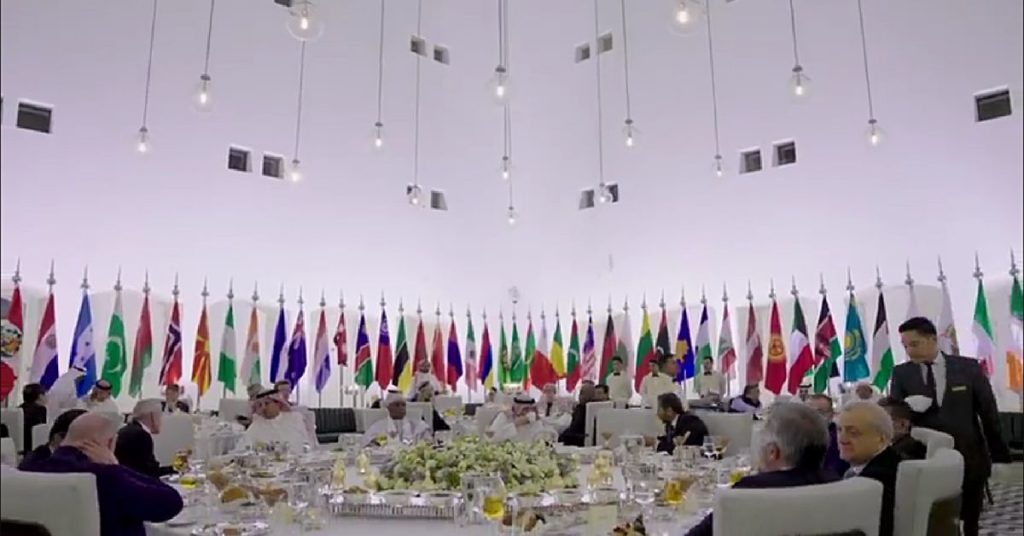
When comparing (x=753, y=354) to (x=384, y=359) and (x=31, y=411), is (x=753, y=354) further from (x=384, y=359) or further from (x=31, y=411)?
(x=31, y=411)

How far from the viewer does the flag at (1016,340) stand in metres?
7.86

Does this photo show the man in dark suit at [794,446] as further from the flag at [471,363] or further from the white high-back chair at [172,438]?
the flag at [471,363]

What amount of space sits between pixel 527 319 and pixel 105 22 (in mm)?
7221

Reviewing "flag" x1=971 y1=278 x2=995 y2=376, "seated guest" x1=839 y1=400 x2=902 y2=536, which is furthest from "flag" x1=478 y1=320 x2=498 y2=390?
"seated guest" x1=839 y1=400 x2=902 y2=536

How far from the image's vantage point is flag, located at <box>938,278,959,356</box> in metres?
8.17

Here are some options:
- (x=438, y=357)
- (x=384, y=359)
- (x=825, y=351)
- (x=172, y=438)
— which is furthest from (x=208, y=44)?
(x=825, y=351)

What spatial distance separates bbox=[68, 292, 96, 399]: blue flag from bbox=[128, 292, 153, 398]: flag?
0.56 m

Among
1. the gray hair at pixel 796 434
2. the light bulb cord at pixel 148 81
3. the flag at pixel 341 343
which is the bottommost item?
the gray hair at pixel 796 434

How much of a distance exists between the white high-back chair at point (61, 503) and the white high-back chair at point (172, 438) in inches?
129

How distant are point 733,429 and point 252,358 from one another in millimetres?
6427

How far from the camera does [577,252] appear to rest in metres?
12.7

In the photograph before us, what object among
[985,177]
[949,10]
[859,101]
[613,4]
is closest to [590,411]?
[985,177]

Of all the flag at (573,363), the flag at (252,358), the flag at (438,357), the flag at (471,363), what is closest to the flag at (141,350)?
the flag at (252,358)

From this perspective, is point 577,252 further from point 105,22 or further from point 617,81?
point 105,22
